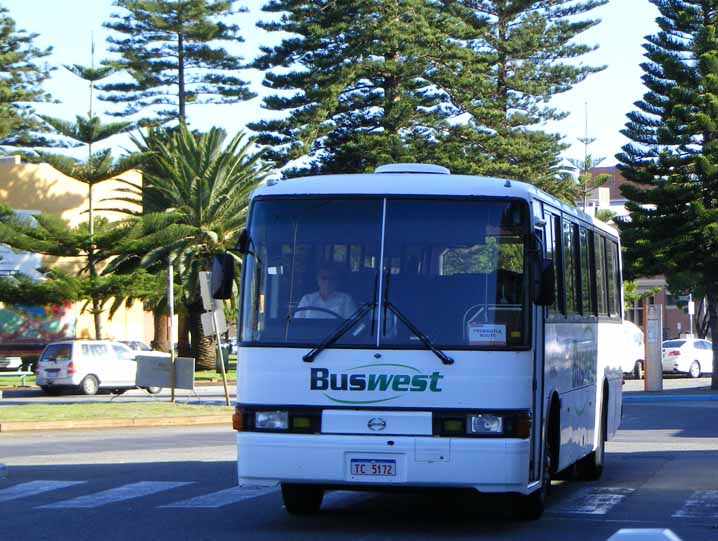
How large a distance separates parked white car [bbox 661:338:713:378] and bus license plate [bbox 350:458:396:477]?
4254 cm

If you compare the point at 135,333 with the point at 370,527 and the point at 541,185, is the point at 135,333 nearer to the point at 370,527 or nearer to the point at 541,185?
the point at 541,185

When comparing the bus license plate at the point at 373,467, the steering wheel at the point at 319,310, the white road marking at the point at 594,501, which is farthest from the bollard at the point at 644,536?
the white road marking at the point at 594,501

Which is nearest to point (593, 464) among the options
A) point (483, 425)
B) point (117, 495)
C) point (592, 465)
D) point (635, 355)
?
point (592, 465)

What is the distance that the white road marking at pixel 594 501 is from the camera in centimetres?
1221

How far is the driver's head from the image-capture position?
417 inches

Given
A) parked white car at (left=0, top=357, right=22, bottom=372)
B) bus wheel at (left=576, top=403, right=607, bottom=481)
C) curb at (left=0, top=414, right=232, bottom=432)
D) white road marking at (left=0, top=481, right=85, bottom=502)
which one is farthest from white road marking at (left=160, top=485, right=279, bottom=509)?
parked white car at (left=0, top=357, right=22, bottom=372)

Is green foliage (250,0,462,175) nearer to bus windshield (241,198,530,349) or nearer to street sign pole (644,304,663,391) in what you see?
street sign pole (644,304,663,391)

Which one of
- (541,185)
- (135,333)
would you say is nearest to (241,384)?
(541,185)

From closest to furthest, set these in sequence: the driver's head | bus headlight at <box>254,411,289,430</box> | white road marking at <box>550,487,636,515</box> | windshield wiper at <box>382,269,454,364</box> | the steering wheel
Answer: windshield wiper at <box>382,269,454,364</box>
bus headlight at <box>254,411,289,430</box>
the steering wheel
the driver's head
white road marking at <box>550,487,636,515</box>

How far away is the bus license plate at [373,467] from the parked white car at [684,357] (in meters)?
42.5

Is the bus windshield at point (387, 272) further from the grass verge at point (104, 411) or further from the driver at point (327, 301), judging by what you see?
the grass verge at point (104, 411)

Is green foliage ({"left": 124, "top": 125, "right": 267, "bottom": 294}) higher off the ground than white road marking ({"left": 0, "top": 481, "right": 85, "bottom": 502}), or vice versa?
green foliage ({"left": 124, "top": 125, "right": 267, "bottom": 294})

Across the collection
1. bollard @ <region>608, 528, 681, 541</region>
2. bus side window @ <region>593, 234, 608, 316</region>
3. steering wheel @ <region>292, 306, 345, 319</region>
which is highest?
bus side window @ <region>593, 234, 608, 316</region>

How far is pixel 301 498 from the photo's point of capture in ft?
38.2
